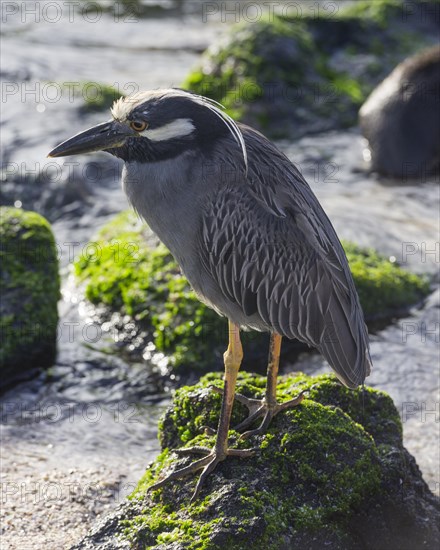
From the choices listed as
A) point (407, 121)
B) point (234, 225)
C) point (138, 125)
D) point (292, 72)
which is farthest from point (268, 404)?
point (292, 72)

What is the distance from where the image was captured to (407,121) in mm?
11516

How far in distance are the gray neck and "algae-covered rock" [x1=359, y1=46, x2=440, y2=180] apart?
656 centimetres

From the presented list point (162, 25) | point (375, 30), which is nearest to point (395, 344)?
point (375, 30)

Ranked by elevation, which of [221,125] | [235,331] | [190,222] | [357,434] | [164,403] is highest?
[221,125]

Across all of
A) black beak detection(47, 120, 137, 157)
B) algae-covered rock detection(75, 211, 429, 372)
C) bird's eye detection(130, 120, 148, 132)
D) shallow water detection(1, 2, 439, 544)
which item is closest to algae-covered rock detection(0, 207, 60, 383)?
shallow water detection(1, 2, 439, 544)

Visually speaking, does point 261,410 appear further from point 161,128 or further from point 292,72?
point 292,72

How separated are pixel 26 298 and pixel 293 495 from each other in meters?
3.47

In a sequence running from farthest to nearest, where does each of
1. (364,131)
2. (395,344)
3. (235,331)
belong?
(364,131), (395,344), (235,331)

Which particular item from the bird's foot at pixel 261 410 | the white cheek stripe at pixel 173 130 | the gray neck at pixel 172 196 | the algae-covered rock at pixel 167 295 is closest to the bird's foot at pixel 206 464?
the bird's foot at pixel 261 410

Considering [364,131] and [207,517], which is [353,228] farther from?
[207,517]

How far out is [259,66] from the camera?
12023 millimetres

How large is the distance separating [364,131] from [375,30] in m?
3.31

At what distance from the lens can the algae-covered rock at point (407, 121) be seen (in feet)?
37.0

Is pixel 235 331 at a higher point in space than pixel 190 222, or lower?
lower
